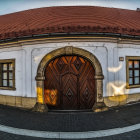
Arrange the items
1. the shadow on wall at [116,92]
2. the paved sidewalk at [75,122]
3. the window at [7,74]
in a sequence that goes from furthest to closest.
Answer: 1. the window at [7,74]
2. the shadow on wall at [116,92]
3. the paved sidewalk at [75,122]

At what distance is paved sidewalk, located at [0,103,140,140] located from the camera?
349cm

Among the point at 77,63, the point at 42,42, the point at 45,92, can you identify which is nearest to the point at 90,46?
the point at 77,63

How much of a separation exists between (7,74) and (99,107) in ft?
18.8

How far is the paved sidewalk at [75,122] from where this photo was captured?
137 inches

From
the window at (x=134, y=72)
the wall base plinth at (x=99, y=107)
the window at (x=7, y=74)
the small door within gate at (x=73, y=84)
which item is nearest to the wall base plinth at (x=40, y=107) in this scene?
the small door within gate at (x=73, y=84)

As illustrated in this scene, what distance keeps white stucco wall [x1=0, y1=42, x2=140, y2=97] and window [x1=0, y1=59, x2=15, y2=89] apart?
12.5 inches

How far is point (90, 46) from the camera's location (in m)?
5.63

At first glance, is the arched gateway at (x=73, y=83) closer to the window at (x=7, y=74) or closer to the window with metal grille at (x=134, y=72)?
the window at (x=7, y=74)

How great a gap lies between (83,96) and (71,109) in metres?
0.95

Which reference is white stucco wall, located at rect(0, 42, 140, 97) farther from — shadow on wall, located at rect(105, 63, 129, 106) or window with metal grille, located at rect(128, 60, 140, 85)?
window with metal grille, located at rect(128, 60, 140, 85)

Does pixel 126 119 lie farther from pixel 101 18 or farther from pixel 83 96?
pixel 101 18

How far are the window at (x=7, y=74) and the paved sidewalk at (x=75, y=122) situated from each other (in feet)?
6.32

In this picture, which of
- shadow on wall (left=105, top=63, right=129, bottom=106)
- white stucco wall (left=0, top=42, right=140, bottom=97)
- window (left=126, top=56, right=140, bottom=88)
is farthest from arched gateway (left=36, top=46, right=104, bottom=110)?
window (left=126, top=56, right=140, bottom=88)

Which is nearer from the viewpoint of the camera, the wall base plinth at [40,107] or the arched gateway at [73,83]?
the wall base plinth at [40,107]
